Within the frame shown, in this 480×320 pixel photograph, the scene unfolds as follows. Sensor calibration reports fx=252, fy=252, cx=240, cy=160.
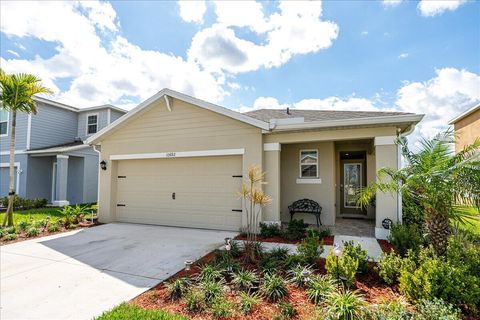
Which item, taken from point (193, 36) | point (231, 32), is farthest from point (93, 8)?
point (231, 32)

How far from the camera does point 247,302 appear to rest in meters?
3.38

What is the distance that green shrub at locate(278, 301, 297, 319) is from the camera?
3105 mm

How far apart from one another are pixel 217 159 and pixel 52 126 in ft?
46.2

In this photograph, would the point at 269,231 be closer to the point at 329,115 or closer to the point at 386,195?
the point at 386,195

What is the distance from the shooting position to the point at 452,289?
3.04m

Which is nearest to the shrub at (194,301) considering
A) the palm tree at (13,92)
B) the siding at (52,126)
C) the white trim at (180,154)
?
the white trim at (180,154)

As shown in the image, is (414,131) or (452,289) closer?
(452,289)

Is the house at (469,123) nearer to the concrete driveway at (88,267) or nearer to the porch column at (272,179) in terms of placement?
the porch column at (272,179)

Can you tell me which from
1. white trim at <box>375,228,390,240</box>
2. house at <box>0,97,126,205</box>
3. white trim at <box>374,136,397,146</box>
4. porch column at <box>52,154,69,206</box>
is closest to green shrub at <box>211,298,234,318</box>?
white trim at <box>375,228,390,240</box>

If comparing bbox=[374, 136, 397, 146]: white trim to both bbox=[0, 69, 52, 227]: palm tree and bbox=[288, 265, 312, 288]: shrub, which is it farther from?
bbox=[0, 69, 52, 227]: palm tree

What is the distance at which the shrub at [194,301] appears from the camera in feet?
11.1

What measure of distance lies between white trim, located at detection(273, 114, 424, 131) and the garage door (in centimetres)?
200

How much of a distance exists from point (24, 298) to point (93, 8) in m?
8.34

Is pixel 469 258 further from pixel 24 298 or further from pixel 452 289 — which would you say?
pixel 24 298
